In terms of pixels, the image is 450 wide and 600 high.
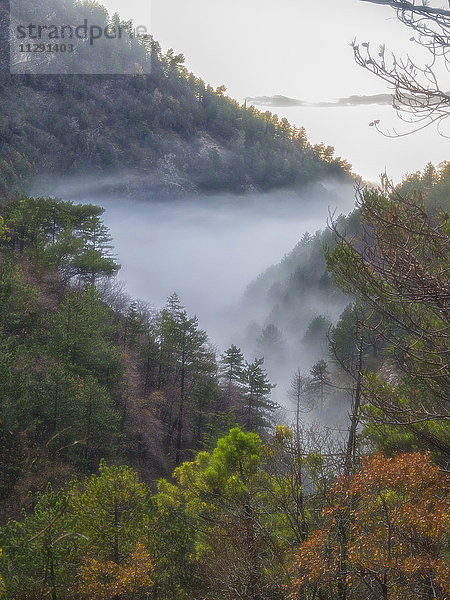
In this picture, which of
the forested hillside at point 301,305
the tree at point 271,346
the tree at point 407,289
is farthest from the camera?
the tree at point 271,346

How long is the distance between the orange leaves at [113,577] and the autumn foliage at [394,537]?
4617 millimetres

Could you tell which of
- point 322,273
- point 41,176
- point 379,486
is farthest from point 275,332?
point 41,176

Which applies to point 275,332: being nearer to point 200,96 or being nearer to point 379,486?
point 379,486

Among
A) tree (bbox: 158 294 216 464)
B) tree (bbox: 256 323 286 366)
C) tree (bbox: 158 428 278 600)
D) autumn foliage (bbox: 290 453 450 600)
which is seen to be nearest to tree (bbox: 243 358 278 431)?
tree (bbox: 158 294 216 464)

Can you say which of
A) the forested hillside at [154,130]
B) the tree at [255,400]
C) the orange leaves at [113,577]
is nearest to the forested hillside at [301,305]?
the tree at [255,400]

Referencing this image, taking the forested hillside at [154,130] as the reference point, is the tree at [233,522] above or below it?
below

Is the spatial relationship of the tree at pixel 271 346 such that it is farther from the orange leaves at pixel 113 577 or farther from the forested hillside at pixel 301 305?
Answer: the orange leaves at pixel 113 577

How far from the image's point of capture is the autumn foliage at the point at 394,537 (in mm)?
6059

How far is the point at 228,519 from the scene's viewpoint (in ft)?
35.9

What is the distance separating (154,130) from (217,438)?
137793mm

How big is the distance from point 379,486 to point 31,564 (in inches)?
312

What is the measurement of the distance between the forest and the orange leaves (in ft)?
0.16

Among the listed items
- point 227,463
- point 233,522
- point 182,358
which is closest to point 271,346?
point 182,358

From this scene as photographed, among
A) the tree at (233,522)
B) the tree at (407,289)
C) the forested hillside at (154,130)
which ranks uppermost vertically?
the forested hillside at (154,130)
